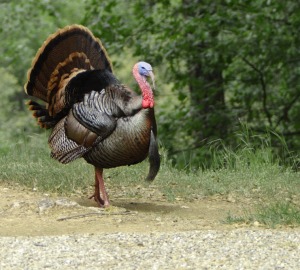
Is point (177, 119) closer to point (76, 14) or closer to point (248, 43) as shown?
point (248, 43)

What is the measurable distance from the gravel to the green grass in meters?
1.60

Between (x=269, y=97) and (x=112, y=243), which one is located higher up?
(x=112, y=243)

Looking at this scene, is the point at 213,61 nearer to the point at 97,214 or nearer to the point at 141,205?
the point at 141,205

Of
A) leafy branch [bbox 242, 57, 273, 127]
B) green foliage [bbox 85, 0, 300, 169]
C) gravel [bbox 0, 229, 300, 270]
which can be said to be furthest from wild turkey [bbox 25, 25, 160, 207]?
leafy branch [bbox 242, 57, 273, 127]

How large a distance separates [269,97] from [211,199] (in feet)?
19.4

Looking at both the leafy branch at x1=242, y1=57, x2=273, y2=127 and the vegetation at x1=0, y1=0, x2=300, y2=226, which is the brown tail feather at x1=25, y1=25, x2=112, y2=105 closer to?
the vegetation at x1=0, y1=0, x2=300, y2=226

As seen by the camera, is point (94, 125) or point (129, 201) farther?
point (129, 201)

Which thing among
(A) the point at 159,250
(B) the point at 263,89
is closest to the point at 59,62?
(A) the point at 159,250

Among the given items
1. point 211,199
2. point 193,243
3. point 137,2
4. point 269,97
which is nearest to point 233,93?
point 269,97

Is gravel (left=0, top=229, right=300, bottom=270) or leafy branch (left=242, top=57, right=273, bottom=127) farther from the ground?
gravel (left=0, top=229, right=300, bottom=270)

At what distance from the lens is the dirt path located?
24.4 feet

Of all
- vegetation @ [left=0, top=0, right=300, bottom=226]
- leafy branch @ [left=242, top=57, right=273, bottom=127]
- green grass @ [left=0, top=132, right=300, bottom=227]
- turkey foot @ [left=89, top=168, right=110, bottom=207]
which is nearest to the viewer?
turkey foot @ [left=89, top=168, right=110, bottom=207]

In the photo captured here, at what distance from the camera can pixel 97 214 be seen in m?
7.87

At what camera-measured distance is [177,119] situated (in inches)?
571
